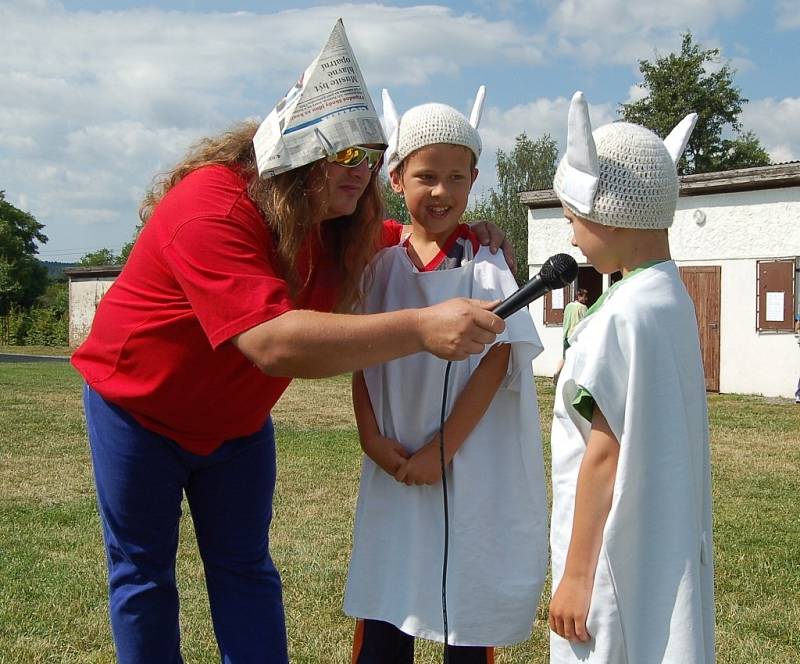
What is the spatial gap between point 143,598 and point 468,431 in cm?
100

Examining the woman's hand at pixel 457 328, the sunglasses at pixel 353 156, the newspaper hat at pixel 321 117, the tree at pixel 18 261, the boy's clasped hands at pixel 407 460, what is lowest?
the boy's clasped hands at pixel 407 460

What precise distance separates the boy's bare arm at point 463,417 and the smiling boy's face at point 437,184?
1.33 feet

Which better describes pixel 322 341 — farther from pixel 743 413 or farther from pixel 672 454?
pixel 743 413

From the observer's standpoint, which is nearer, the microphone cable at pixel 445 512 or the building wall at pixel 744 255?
the microphone cable at pixel 445 512

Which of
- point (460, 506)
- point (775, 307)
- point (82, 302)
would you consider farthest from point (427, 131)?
point (82, 302)

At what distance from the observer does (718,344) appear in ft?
52.6

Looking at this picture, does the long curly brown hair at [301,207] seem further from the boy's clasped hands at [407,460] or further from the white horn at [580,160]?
the white horn at [580,160]

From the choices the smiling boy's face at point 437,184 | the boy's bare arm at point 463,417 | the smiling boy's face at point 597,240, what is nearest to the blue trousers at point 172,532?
the boy's bare arm at point 463,417

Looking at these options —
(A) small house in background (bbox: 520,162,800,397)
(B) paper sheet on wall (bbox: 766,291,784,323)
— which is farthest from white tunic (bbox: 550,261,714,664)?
(B) paper sheet on wall (bbox: 766,291,784,323)

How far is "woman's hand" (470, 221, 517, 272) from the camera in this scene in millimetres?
2646

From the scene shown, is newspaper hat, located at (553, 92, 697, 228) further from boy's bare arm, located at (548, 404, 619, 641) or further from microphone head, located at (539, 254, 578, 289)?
boy's bare arm, located at (548, 404, 619, 641)

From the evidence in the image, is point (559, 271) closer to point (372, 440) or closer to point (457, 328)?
point (457, 328)

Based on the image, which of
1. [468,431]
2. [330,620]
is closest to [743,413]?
[330,620]

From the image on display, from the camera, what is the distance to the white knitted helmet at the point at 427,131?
2.55m
